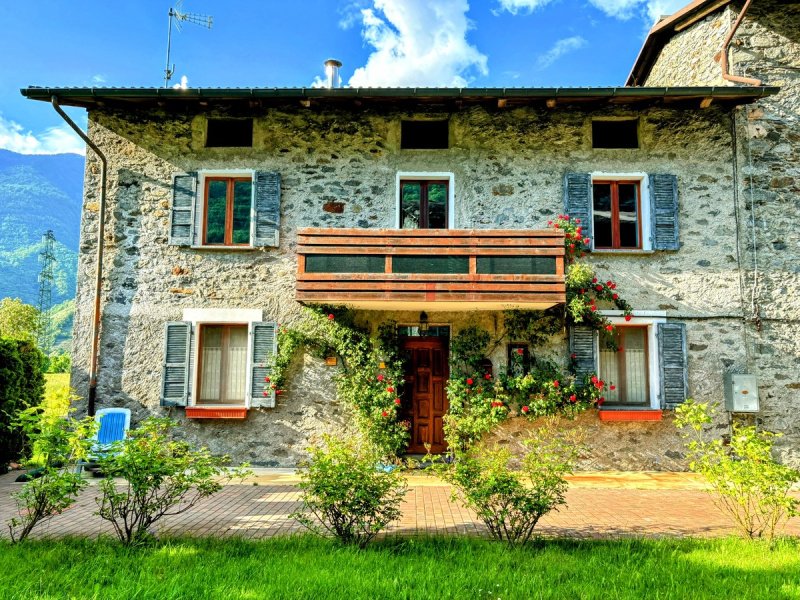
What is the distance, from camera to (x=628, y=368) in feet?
29.1

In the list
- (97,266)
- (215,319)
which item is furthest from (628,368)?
(97,266)

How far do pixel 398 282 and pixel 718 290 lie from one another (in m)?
5.18

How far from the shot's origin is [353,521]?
15.6 ft

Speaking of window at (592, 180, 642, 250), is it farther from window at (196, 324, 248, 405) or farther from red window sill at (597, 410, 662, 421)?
window at (196, 324, 248, 405)

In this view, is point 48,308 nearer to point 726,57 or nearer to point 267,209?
point 267,209

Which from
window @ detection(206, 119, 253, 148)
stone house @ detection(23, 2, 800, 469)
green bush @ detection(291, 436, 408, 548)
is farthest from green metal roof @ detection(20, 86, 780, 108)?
green bush @ detection(291, 436, 408, 548)

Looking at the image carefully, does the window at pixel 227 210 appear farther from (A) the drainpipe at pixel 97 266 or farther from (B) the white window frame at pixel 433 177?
(B) the white window frame at pixel 433 177

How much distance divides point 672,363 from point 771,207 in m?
3.04

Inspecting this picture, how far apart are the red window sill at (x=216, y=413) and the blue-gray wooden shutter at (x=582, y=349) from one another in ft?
17.2

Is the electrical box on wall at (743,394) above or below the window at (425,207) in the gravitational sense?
below

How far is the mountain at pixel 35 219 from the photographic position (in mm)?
85062

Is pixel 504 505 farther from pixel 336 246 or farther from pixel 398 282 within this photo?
pixel 336 246

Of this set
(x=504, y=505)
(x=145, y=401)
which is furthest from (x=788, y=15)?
(x=145, y=401)

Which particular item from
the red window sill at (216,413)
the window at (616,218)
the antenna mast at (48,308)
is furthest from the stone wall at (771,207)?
the antenna mast at (48,308)
